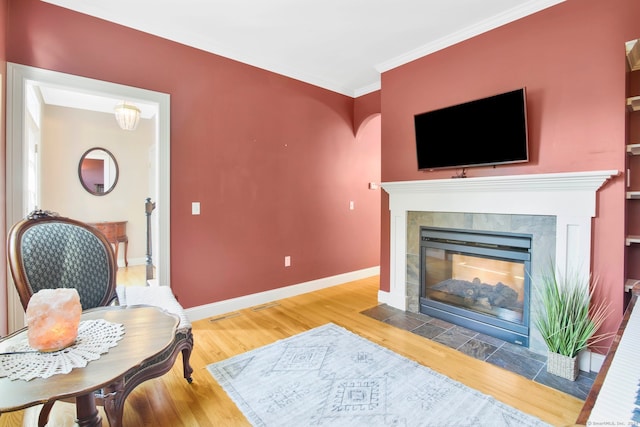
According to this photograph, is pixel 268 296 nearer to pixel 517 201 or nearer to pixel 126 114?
pixel 517 201

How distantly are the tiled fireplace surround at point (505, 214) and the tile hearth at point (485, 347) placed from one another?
5.6 inches

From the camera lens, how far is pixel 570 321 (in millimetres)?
2025

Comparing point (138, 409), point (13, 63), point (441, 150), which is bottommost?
point (138, 409)

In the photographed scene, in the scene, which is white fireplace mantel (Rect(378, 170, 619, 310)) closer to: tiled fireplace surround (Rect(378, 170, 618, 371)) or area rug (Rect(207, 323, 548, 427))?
tiled fireplace surround (Rect(378, 170, 618, 371))

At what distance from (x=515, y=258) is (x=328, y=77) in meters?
2.89

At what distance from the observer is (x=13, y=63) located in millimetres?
2174

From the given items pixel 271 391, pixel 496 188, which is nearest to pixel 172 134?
pixel 271 391

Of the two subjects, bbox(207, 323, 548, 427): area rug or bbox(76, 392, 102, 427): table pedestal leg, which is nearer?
bbox(76, 392, 102, 427): table pedestal leg

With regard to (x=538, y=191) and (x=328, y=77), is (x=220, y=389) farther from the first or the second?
(x=328, y=77)

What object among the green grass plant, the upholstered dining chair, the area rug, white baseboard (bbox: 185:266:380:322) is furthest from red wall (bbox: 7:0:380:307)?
the green grass plant

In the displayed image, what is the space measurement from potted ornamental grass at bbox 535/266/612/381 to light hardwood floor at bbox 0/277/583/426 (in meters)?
0.26

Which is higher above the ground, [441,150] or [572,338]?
[441,150]

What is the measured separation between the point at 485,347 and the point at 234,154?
2.91 m

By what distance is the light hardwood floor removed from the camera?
5.67 feet
